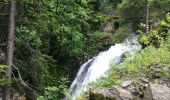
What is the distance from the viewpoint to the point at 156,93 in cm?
747

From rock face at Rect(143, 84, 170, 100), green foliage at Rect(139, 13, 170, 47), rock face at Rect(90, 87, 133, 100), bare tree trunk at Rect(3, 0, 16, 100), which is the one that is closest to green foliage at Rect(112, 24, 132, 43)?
green foliage at Rect(139, 13, 170, 47)

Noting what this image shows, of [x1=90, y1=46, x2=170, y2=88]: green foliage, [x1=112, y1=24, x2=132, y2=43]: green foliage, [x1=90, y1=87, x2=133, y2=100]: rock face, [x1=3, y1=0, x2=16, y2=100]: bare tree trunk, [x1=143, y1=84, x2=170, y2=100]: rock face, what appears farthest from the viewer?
[x1=112, y1=24, x2=132, y2=43]: green foliage

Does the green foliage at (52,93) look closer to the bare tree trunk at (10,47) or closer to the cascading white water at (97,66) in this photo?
the bare tree trunk at (10,47)

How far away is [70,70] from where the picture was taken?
988 inches

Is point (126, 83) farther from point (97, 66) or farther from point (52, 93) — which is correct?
point (97, 66)

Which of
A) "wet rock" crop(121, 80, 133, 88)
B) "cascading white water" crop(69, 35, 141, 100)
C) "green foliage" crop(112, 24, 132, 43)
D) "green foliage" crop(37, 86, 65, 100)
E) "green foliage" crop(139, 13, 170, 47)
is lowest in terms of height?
"cascading white water" crop(69, 35, 141, 100)

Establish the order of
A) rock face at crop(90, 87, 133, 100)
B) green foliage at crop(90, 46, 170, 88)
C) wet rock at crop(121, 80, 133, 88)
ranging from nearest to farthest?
rock face at crop(90, 87, 133, 100) → wet rock at crop(121, 80, 133, 88) → green foliage at crop(90, 46, 170, 88)

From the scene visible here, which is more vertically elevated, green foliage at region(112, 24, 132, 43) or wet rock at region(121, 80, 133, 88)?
wet rock at region(121, 80, 133, 88)

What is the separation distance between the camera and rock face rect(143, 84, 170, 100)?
7416mm

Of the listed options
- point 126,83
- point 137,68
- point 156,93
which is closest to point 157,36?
point 137,68

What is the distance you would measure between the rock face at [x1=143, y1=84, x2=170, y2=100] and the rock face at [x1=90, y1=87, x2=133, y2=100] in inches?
17.7

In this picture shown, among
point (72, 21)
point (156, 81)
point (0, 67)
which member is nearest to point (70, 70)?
point (72, 21)

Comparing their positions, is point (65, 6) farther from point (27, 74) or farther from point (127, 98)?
point (127, 98)

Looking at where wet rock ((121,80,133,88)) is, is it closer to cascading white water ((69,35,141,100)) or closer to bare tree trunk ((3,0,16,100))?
bare tree trunk ((3,0,16,100))
